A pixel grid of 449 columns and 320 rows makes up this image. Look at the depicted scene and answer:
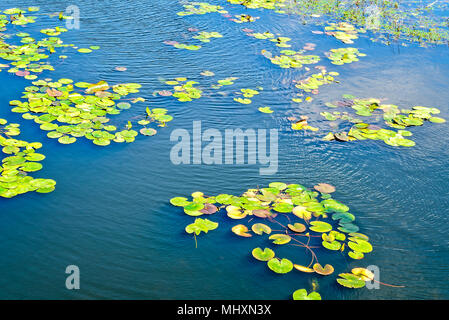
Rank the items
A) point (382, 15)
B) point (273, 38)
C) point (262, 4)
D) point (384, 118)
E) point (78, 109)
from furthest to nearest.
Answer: point (262, 4) → point (382, 15) → point (273, 38) → point (384, 118) → point (78, 109)

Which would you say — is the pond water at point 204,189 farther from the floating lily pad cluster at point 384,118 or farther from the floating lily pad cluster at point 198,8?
the floating lily pad cluster at point 198,8

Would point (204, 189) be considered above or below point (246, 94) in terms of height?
below

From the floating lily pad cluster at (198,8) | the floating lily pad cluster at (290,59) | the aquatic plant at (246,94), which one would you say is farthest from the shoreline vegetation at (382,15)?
the aquatic plant at (246,94)

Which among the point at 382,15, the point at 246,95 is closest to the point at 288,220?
the point at 246,95

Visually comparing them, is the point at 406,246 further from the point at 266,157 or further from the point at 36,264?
the point at 36,264

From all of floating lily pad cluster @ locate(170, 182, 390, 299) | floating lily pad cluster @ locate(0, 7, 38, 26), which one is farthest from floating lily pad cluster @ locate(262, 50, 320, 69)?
floating lily pad cluster @ locate(0, 7, 38, 26)

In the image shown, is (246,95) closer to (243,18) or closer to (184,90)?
(184,90)
